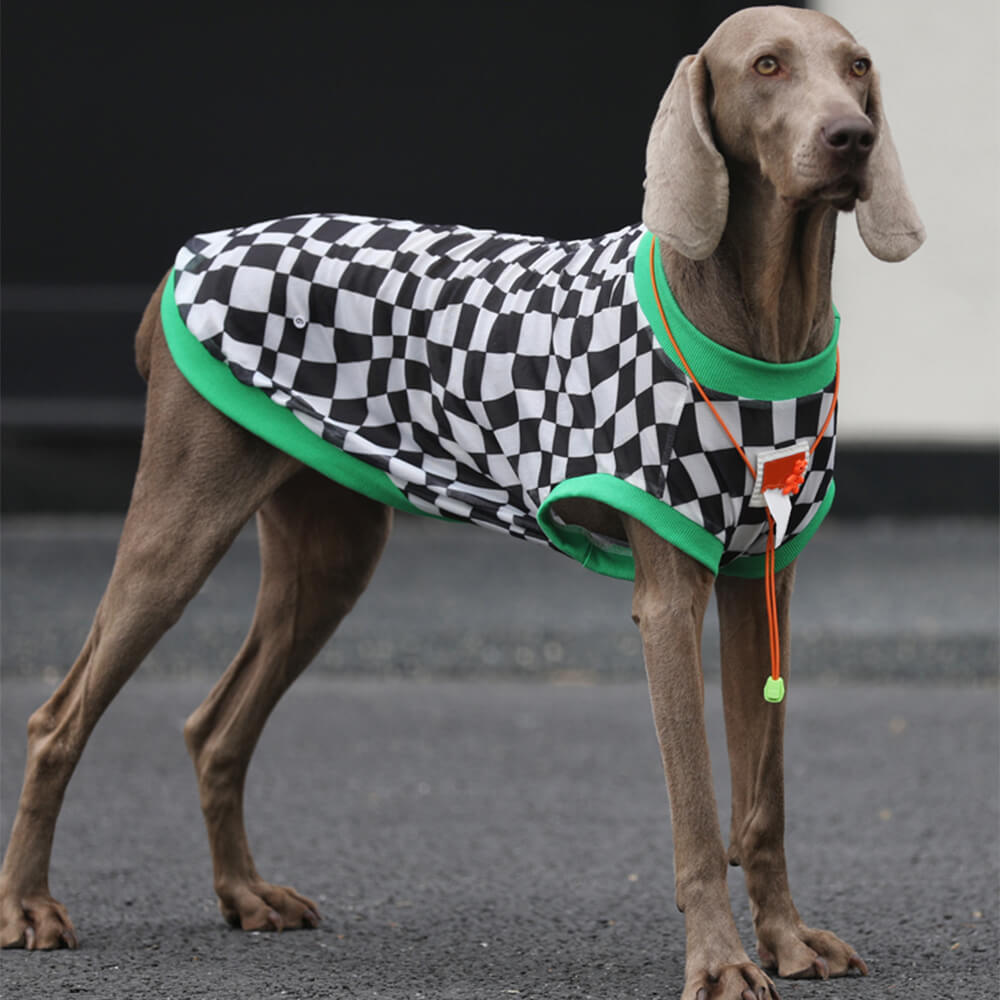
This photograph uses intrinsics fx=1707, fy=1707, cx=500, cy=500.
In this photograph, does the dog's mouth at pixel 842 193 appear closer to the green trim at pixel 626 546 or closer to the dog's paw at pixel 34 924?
the green trim at pixel 626 546

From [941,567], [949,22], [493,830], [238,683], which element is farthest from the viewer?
[949,22]

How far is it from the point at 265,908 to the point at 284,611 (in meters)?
0.70

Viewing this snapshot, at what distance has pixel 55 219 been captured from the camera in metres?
9.63

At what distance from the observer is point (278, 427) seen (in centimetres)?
375

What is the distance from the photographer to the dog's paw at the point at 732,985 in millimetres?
3061

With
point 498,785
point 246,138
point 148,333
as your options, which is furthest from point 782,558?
point 246,138

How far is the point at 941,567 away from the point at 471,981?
5288 millimetres

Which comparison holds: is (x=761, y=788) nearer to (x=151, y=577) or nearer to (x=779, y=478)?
(x=779, y=478)

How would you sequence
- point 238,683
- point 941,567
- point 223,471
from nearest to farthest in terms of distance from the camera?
point 223,471
point 238,683
point 941,567

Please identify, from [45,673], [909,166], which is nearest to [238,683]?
[45,673]

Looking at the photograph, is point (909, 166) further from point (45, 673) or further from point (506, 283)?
point (506, 283)

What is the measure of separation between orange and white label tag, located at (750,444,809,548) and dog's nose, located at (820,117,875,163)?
0.58m

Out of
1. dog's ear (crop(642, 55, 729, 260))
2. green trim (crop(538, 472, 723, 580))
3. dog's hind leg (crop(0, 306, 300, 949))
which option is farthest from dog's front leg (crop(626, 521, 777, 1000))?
dog's hind leg (crop(0, 306, 300, 949))

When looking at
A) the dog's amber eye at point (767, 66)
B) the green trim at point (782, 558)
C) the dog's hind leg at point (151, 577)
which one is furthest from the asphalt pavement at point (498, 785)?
the dog's amber eye at point (767, 66)
